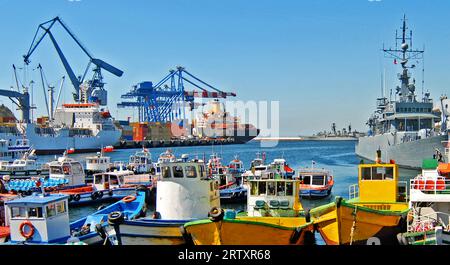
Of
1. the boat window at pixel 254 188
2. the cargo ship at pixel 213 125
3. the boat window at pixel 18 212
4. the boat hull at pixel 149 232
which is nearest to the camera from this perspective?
the boat window at pixel 18 212

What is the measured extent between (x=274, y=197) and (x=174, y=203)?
211 centimetres

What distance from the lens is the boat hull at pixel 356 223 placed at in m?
8.41

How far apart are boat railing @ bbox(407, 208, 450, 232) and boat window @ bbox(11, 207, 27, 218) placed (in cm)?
548

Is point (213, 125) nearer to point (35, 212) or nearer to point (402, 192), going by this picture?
point (402, 192)

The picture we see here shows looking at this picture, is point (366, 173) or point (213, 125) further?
point (213, 125)

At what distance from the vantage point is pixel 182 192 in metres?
8.69

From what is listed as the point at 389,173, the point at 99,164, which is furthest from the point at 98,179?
the point at 389,173

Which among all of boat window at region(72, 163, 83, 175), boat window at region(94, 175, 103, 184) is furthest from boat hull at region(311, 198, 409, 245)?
boat window at region(72, 163, 83, 175)

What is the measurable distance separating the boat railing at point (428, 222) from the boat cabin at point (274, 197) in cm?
213

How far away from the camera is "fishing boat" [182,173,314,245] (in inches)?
286

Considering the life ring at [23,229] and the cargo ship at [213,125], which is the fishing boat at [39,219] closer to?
the life ring at [23,229]

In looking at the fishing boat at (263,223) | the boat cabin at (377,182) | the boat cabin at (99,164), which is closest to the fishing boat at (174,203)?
the fishing boat at (263,223)

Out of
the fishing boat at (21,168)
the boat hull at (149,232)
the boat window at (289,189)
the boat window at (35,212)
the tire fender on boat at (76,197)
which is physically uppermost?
the boat window at (289,189)
